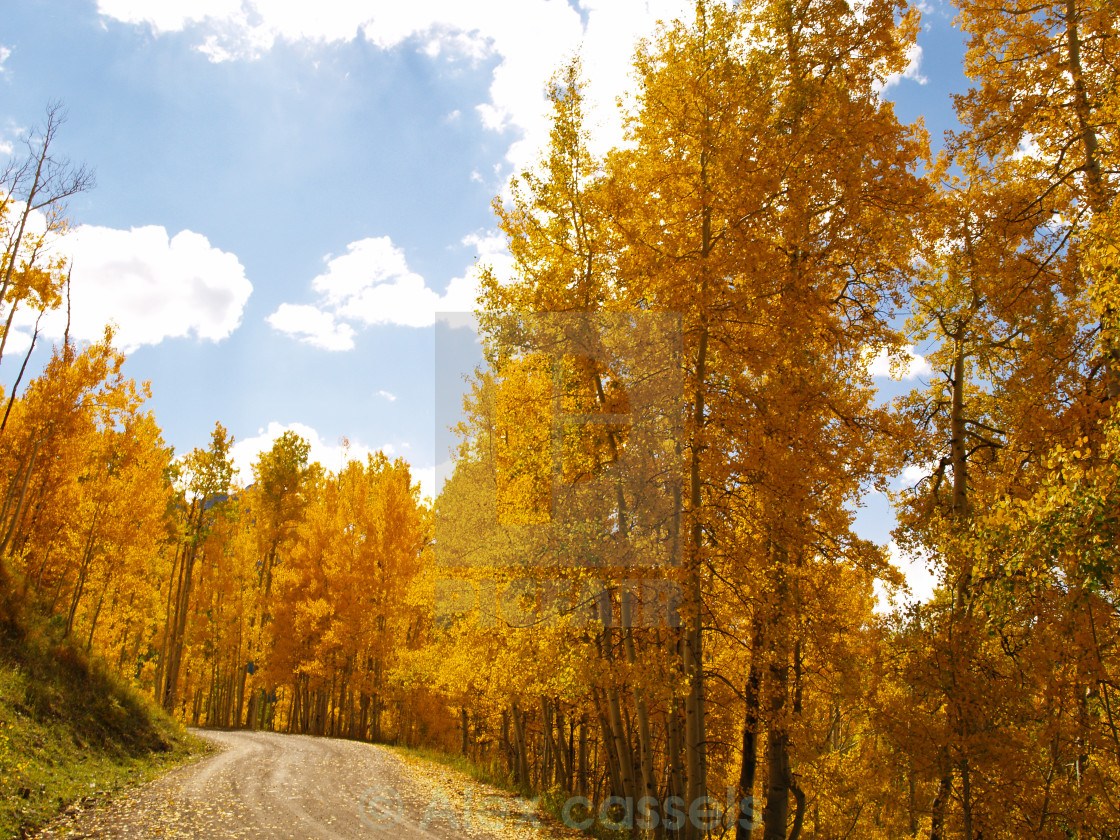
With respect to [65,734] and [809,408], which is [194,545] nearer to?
[65,734]

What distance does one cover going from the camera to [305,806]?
9688mm

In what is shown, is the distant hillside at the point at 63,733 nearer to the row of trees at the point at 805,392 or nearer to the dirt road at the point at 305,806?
the dirt road at the point at 305,806

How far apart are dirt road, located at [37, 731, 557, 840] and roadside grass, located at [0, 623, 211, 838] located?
0.51 m

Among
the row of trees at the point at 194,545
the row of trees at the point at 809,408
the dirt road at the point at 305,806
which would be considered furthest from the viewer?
the row of trees at the point at 194,545

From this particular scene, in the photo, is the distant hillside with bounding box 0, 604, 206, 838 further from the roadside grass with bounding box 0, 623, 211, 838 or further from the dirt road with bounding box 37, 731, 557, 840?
the dirt road with bounding box 37, 731, 557, 840

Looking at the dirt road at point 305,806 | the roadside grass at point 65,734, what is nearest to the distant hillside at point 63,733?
the roadside grass at point 65,734

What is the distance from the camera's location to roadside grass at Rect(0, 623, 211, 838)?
8281 mm

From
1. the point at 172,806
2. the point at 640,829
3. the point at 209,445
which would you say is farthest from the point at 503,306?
the point at 209,445

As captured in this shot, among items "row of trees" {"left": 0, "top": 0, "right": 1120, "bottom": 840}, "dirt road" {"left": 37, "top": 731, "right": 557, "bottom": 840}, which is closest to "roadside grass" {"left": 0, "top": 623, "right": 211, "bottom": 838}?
"dirt road" {"left": 37, "top": 731, "right": 557, "bottom": 840}

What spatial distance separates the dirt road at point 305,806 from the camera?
820 cm

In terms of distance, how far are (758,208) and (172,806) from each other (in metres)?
11.9

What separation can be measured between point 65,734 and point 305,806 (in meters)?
5.01

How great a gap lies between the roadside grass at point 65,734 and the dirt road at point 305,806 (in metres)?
0.51

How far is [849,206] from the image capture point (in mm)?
7594
